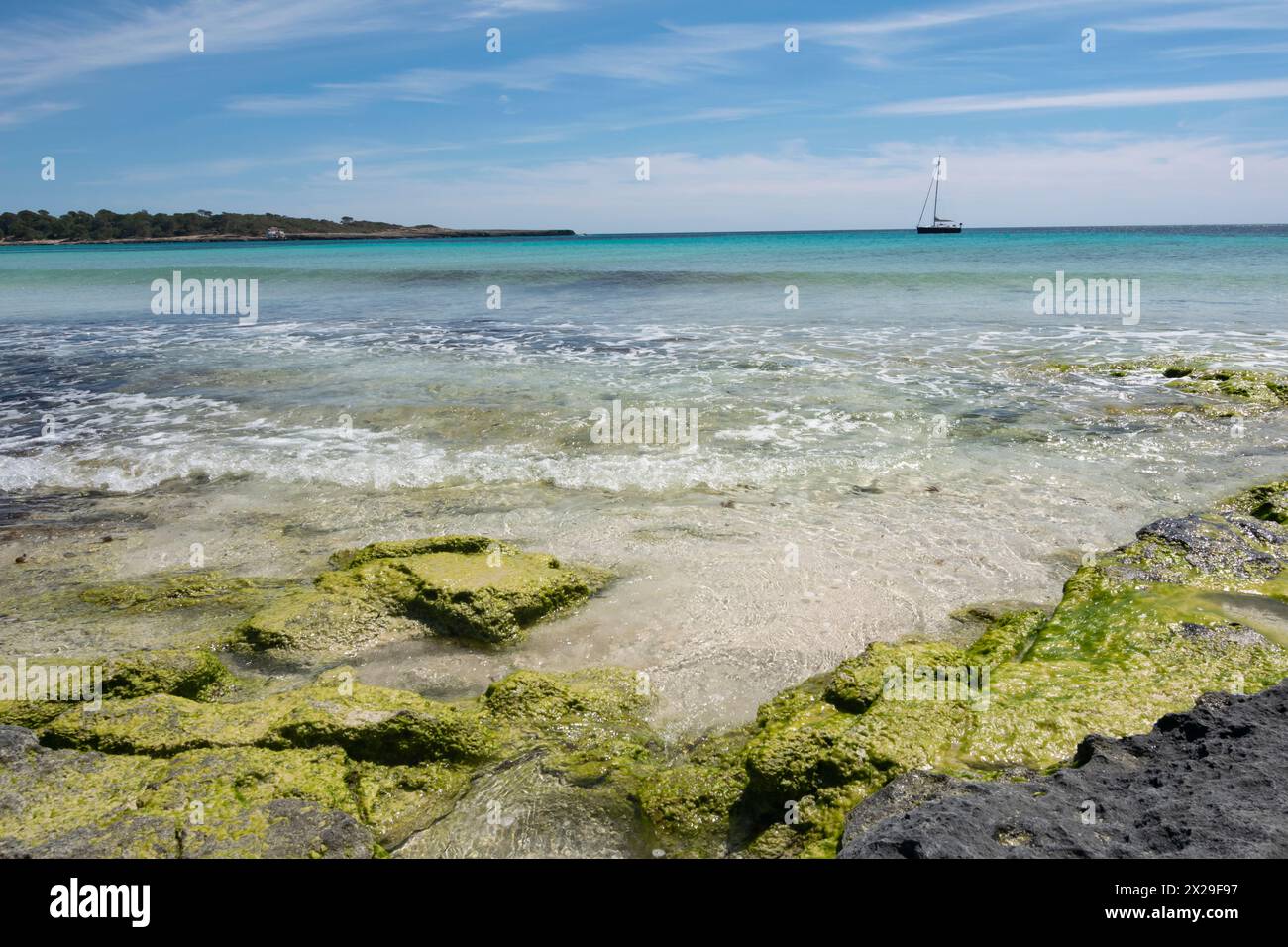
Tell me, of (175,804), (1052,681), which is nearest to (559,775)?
(175,804)

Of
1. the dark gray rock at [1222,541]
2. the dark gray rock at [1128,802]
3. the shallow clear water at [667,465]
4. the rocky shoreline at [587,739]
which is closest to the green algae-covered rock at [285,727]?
the rocky shoreline at [587,739]

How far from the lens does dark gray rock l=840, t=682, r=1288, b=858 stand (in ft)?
8.30

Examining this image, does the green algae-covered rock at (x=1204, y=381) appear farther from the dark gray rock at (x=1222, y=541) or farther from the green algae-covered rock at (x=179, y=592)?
the green algae-covered rock at (x=179, y=592)

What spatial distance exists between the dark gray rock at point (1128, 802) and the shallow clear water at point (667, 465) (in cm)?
193

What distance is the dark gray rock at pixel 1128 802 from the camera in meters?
2.53

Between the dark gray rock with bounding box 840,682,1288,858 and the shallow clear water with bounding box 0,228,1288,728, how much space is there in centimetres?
193

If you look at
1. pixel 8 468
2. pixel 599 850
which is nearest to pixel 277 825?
pixel 599 850

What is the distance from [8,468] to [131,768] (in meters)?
8.25

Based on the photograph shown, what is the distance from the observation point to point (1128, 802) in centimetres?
285

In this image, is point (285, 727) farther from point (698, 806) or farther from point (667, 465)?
point (667, 465)

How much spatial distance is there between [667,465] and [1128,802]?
23.0 feet

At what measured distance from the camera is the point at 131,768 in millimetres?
3709

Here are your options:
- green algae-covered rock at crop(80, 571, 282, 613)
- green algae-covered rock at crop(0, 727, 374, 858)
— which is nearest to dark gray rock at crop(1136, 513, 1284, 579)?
green algae-covered rock at crop(0, 727, 374, 858)

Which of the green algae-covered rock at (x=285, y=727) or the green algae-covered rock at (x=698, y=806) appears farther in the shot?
the green algae-covered rock at (x=285, y=727)
